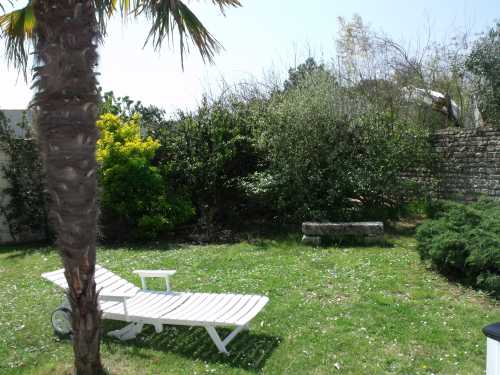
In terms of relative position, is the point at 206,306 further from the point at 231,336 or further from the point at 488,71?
the point at 488,71

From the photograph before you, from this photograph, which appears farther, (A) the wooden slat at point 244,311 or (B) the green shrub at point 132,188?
(B) the green shrub at point 132,188

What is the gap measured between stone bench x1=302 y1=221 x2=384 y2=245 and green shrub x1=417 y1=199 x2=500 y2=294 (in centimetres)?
164

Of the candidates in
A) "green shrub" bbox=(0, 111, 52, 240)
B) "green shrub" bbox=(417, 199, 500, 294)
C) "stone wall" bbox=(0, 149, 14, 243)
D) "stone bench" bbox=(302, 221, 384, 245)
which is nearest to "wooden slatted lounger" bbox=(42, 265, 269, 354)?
"green shrub" bbox=(417, 199, 500, 294)

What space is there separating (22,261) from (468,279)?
7.86 meters

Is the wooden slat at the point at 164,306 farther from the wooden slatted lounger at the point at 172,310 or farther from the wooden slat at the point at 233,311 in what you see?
the wooden slat at the point at 233,311

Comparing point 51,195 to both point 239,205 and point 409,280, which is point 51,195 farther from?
point 239,205

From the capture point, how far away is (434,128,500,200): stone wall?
10702mm

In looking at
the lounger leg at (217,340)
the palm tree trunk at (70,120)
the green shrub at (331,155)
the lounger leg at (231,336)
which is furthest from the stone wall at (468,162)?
the palm tree trunk at (70,120)

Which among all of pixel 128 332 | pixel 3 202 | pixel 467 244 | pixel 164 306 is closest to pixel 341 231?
pixel 467 244

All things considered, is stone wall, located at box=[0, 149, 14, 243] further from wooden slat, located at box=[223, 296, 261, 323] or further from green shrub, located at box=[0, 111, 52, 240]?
wooden slat, located at box=[223, 296, 261, 323]

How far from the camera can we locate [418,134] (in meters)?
11.1

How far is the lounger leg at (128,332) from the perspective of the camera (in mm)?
4988

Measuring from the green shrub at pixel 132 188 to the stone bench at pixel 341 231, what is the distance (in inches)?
113

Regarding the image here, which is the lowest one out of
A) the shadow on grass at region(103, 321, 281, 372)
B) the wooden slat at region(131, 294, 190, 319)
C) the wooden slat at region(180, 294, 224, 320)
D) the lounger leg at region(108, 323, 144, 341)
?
the shadow on grass at region(103, 321, 281, 372)
